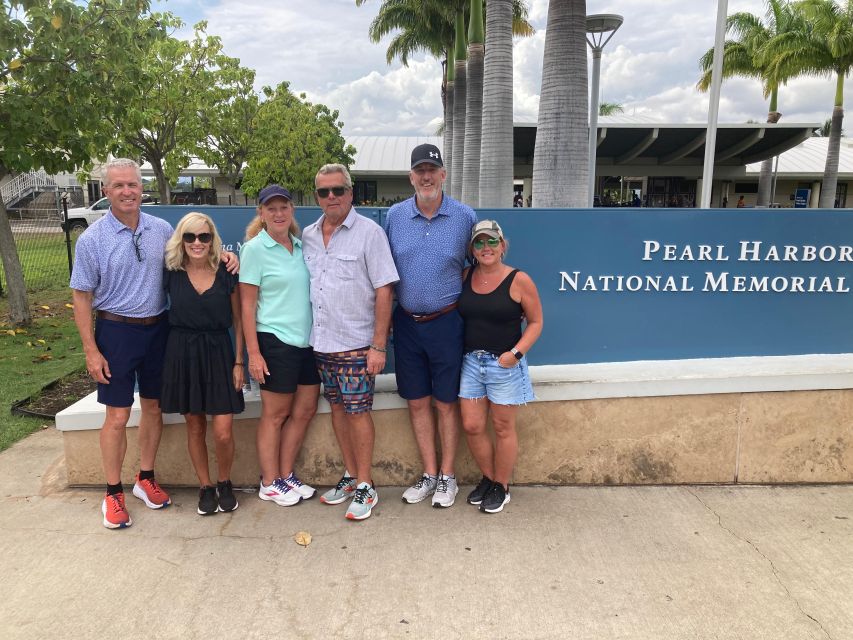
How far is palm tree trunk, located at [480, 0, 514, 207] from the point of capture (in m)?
10.8

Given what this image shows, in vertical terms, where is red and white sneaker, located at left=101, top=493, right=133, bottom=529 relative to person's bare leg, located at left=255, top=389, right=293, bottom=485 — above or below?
below

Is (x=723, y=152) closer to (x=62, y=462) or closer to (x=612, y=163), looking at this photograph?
(x=612, y=163)

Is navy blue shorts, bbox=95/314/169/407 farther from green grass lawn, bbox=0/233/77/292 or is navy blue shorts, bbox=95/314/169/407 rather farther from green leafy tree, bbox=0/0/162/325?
green grass lawn, bbox=0/233/77/292

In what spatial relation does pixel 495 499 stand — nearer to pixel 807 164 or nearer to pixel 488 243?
pixel 488 243

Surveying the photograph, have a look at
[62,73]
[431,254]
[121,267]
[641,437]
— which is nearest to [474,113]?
[62,73]

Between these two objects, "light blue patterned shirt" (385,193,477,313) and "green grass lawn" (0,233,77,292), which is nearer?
"light blue patterned shirt" (385,193,477,313)

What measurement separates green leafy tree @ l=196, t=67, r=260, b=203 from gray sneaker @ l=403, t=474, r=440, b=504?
1533 centimetres

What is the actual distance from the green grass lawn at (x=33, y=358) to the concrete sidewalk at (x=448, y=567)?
48.8 inches

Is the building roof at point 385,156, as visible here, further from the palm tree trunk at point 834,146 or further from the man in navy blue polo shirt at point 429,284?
the man in navy blue polo shirt at point 429,284

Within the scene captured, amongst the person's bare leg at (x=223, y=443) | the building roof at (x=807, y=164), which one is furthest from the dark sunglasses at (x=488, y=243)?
the building roof at (x=807, y=164)

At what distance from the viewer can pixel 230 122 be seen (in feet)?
59.9

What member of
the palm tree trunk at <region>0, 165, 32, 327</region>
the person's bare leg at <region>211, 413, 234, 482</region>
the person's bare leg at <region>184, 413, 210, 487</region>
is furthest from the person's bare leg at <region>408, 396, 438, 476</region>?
the palm tree trunk at <region>0, 165, 32, 327</region>

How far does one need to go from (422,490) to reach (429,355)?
83 cm

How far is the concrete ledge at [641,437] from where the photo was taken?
370 cm
